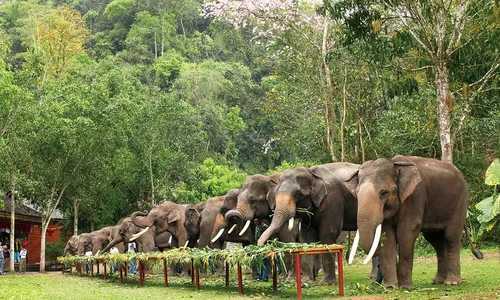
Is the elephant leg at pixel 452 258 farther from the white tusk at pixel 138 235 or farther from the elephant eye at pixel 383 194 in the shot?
the white tusk at pixel 138 235

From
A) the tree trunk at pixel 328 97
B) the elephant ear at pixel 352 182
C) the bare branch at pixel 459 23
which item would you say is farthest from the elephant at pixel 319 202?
the tree trunk at pixel 328 97

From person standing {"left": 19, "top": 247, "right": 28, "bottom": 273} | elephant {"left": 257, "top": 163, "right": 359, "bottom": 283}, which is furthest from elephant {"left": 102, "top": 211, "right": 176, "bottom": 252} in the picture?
person standing {"left": 19, "top": 247, "right": 28, "bottom": 273}

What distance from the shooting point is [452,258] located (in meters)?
13.6

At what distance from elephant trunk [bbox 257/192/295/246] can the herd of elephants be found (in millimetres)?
19

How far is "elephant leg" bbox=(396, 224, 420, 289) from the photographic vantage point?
12328mm

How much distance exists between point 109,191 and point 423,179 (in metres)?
28.0

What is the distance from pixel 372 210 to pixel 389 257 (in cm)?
104

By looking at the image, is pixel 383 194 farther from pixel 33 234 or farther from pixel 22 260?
pixel 33 234

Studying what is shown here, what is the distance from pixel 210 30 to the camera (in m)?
85.7

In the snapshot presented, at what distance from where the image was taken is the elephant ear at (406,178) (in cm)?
1244

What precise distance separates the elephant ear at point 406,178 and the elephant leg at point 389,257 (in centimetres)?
64

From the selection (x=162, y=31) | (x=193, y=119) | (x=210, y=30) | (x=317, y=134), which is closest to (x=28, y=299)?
(x=317, y=134)

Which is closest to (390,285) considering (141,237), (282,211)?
(282,211)

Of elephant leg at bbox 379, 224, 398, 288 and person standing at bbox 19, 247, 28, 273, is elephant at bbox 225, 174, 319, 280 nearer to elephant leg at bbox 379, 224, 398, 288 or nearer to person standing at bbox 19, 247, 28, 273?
elephant leg at bbox 379, 224, 398, 288
